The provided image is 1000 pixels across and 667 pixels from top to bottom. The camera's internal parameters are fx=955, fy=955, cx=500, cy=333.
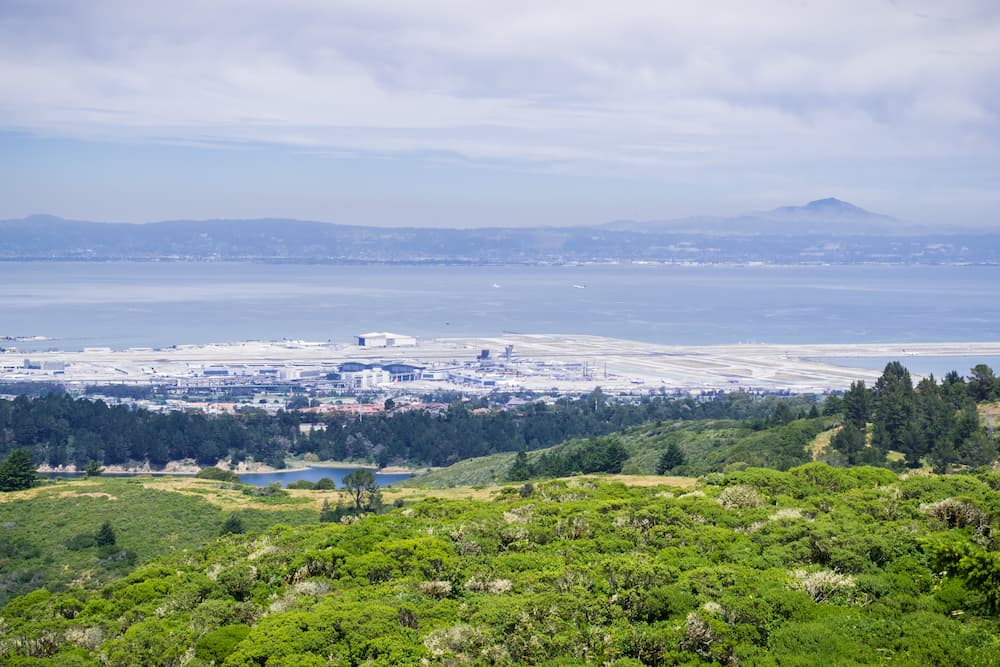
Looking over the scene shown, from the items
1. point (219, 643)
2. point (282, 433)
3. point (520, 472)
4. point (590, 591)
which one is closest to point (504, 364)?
point (282, 433)

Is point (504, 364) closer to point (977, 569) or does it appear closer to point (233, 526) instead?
point (233, 526)

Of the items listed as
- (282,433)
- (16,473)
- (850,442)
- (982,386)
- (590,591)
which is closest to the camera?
(590,591)

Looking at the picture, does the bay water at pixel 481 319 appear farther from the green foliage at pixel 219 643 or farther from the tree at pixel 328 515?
the green foliage at pixel 219 643

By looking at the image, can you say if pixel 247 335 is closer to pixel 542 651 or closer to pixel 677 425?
pixel 677 425

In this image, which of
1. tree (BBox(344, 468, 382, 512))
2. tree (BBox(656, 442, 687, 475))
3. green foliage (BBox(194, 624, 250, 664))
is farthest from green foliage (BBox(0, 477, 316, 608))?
tree (BBox(656, 442, 687, 475))

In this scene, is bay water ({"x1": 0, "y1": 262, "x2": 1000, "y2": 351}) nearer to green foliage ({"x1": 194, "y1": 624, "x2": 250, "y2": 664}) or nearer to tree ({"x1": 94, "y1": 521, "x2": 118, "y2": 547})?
tree ({"x1": 94, "y1": 521, "x2": 118, "y2": 547})

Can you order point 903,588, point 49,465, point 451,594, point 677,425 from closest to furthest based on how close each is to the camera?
1. point 903,588
2. point 451,594
3. point 677,425
4. point 49,465

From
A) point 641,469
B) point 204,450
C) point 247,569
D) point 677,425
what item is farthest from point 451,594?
point 204,450
